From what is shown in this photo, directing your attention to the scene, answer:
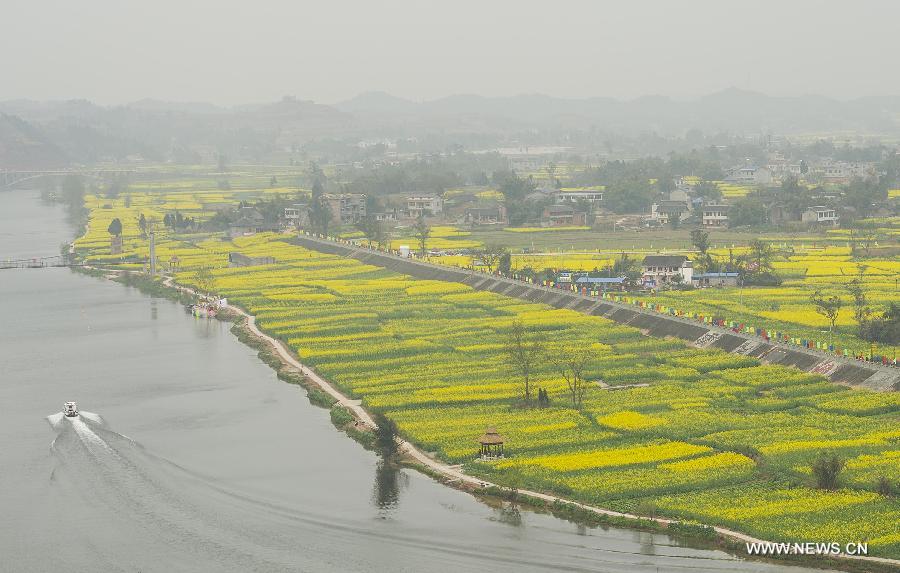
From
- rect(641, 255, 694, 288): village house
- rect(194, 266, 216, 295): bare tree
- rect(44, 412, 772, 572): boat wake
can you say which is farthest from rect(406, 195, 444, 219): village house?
rect(44, 412, 772, 572): boat wake

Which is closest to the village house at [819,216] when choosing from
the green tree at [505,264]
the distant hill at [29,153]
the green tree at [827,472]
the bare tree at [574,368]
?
the green tree at [505,264]

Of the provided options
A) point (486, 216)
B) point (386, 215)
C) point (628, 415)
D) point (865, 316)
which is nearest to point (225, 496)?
point (628, 415)

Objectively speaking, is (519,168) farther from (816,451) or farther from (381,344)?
(816,451)

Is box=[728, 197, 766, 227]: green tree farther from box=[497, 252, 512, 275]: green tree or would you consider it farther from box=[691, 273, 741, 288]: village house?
box=[691, 273, 741, 288]: village house

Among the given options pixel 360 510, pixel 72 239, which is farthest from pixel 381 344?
pixel 72 239

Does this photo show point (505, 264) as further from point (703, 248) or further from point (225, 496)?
point (225, 496)
